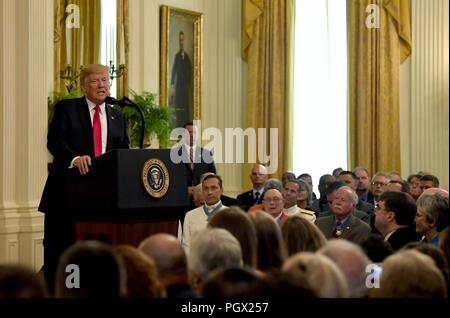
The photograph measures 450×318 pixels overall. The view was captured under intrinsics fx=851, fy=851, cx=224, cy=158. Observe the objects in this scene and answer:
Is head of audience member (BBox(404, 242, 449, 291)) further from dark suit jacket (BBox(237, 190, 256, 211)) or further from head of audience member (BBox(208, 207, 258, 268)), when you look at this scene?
dark suit jacket (BBox(237, 190, 256, 211))

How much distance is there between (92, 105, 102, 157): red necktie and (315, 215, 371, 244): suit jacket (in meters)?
1.99

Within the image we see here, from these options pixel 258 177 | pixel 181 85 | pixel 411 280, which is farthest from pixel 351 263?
pixel 181 85

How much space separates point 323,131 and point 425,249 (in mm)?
9026

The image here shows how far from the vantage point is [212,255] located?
3486 mm

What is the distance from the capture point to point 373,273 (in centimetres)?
363

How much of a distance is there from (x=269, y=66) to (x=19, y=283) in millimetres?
10464

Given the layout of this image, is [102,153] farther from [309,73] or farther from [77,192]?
[309,73]

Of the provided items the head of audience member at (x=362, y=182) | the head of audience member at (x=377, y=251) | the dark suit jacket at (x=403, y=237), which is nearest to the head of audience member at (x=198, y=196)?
the head of audience member at (x=362, y=182)

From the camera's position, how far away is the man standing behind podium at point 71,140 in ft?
17.7

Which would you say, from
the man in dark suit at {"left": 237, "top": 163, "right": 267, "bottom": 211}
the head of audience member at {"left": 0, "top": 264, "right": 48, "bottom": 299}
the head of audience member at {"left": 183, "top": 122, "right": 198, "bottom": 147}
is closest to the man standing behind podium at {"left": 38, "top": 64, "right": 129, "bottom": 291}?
the head of audience member at {"left": 0, "top": 264, "right": 48, "bottom": 299}

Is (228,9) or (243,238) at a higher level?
(228,9)

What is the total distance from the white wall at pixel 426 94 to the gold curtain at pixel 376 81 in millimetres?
141

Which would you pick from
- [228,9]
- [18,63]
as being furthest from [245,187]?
[18,63]

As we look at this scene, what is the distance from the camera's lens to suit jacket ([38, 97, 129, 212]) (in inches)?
213
